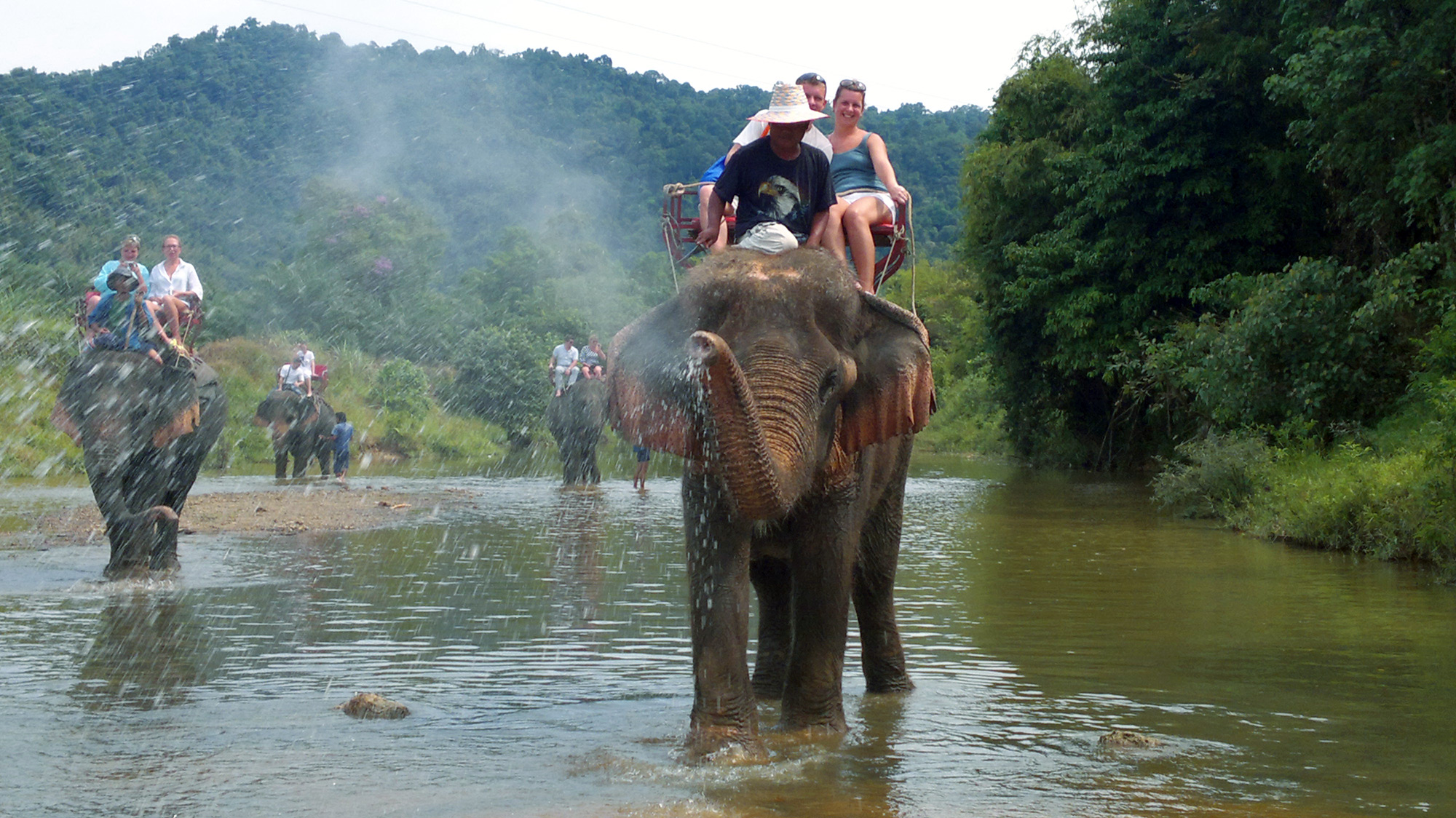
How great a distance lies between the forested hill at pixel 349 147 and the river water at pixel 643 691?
40.3 meters

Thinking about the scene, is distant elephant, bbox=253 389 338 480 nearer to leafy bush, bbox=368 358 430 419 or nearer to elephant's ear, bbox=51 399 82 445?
leafy bush, bbox=368 358 430 419

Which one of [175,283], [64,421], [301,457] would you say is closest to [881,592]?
[64,421]

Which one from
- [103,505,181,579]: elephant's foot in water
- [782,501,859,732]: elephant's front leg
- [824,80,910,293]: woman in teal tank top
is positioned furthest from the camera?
[103,505,181,579]: elephant's foot in water

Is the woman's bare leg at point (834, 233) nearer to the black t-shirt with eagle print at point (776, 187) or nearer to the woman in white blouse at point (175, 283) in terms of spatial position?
the black t-shirt with eagle print at point (776, 187)

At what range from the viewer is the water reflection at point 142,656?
631cm

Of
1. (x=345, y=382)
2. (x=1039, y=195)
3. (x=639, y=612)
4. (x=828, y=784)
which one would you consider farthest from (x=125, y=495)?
(x=345, y=382)

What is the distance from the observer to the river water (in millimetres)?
4930

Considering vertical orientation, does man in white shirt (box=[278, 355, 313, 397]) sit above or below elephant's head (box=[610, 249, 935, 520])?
above

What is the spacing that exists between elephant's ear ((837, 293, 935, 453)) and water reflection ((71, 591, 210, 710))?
10.4ft

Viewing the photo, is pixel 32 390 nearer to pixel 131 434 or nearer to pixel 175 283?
pixel 175 283

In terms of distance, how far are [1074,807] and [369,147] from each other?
326 feet

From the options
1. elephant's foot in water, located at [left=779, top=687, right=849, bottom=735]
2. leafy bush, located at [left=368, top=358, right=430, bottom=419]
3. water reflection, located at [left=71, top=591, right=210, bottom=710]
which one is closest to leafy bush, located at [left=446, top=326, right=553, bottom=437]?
leafy bush, located at [left=368, top=358, right=430, bottom=419]

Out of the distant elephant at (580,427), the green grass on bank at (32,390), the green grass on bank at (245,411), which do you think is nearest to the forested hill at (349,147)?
the green grass on bank at (245,411)

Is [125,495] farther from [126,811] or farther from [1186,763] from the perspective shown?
[1186,763]
